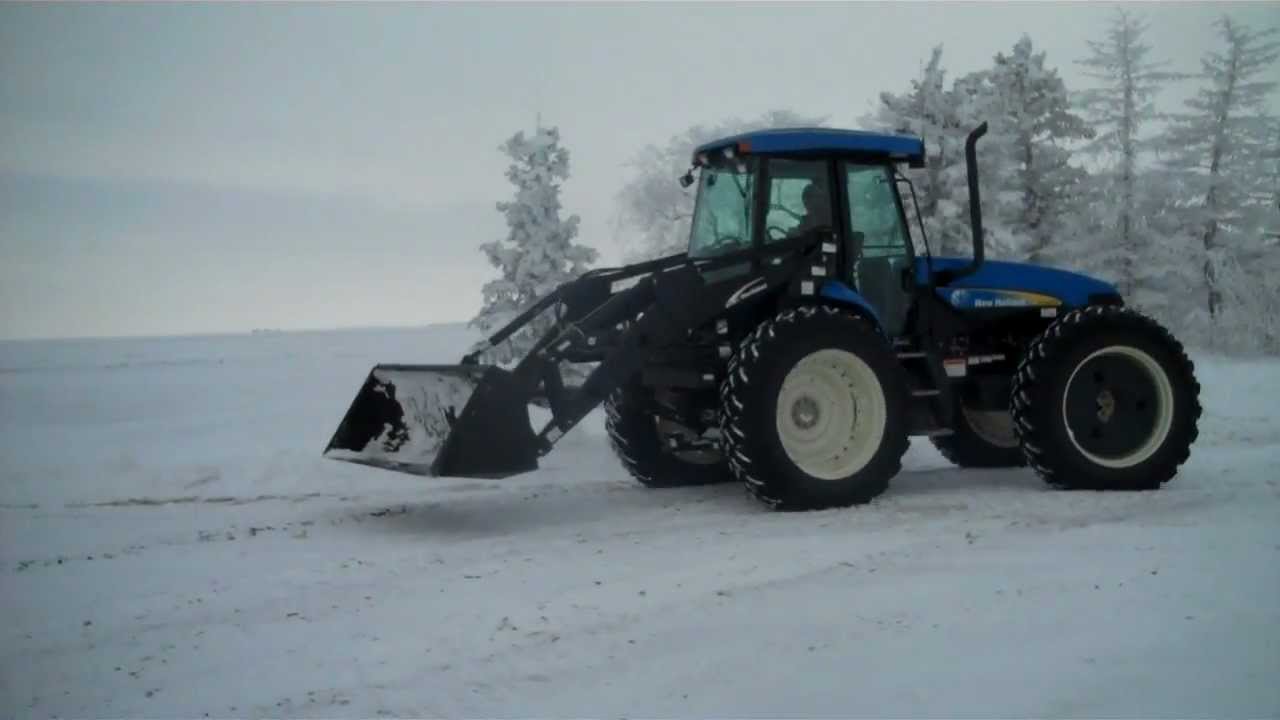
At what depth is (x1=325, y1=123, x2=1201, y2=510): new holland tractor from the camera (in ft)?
24.6

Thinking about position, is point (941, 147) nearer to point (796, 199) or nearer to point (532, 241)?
point (532, 241)

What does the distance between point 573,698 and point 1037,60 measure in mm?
28643

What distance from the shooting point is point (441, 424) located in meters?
7.55

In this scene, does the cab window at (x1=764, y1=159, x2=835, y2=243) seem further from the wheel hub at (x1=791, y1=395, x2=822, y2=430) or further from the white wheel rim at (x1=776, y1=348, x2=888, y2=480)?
the wheel hub at (x1=791, y1=395, x2=822, y2=430)

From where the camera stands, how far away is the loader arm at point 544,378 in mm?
7066

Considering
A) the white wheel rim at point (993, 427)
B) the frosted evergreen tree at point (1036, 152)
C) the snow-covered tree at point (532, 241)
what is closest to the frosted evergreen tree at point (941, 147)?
the frosted evergreen tree at point (1036, 152)

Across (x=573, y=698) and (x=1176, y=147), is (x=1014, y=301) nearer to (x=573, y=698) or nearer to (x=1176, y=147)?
(x=573, y=698)

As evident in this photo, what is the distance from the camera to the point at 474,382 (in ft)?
24.0

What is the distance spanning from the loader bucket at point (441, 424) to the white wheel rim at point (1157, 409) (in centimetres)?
463

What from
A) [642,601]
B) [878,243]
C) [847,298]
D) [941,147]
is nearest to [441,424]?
[642,601]

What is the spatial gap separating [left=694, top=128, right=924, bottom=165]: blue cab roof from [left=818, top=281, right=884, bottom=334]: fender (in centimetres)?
111

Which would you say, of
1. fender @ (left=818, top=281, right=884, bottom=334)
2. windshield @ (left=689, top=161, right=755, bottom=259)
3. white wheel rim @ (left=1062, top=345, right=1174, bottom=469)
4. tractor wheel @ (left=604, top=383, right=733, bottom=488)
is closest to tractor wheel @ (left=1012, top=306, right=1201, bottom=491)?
white wheel rim @ (left=1062, top=345, right=1174, bottom=469)

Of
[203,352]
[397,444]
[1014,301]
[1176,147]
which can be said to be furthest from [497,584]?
[203,352]

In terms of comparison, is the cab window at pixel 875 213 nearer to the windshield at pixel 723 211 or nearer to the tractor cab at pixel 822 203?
the tractor cab at pixel 822 203
